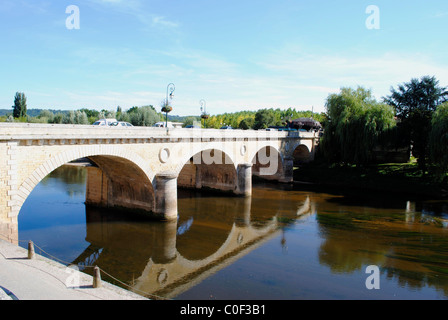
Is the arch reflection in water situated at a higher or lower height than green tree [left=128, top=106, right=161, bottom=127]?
lower

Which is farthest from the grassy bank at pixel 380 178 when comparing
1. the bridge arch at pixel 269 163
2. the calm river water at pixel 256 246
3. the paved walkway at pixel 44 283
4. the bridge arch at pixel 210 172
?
the paved walkway at pixel 44 283

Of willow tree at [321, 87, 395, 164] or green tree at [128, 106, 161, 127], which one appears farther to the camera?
green tree at [128, 106, 161, 127]

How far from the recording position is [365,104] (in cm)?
3950

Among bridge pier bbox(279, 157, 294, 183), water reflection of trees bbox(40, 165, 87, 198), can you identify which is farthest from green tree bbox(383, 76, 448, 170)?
water reflection of trees bbox(40, 165, 87, 198)

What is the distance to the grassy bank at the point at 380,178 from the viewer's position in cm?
3297

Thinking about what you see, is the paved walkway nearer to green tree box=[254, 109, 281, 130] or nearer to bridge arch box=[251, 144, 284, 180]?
bridge arch box=[251, 144, 284, 180]

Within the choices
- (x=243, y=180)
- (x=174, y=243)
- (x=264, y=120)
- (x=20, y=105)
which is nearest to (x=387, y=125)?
(x=243, y=180)

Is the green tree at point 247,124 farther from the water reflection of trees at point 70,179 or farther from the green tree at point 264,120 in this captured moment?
the water reflection of trees at point 70,179

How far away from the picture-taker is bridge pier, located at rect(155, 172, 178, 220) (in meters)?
21.6

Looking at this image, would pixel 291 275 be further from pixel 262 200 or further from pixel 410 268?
pixel 262 200

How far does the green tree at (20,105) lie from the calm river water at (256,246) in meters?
38.9

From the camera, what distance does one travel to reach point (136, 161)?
792 inches
